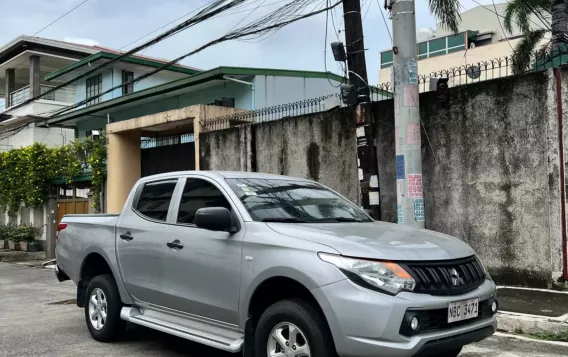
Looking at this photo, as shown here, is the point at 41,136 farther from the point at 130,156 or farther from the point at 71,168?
the point at 130,156

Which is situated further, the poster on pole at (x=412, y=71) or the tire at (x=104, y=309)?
the poster on pole at (x=412, y=71)

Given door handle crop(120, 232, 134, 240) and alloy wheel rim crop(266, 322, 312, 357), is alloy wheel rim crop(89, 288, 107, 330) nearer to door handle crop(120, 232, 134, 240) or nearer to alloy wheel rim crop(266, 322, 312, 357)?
door handle crop(120, 232, 134, 240)

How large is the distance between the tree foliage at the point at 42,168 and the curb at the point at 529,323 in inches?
536

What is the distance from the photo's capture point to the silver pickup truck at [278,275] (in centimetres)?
369

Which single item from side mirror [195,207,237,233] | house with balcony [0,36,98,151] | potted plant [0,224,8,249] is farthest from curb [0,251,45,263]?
side mirror [195,207,237,233]

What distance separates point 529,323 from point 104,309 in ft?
15.2

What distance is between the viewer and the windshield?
4.78 metres

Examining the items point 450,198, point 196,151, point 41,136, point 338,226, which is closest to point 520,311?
point 450,198

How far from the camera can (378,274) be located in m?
3.74

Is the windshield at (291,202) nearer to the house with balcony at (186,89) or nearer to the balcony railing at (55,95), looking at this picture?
the house with balcony at (186,89)

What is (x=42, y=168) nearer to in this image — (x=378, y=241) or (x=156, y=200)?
(x=156, y=200)

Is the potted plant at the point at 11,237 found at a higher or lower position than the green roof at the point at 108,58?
lower

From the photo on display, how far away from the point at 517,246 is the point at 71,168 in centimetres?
1462

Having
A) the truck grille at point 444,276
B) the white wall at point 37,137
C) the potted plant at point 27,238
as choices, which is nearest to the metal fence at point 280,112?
the truck grille at point 444,276
